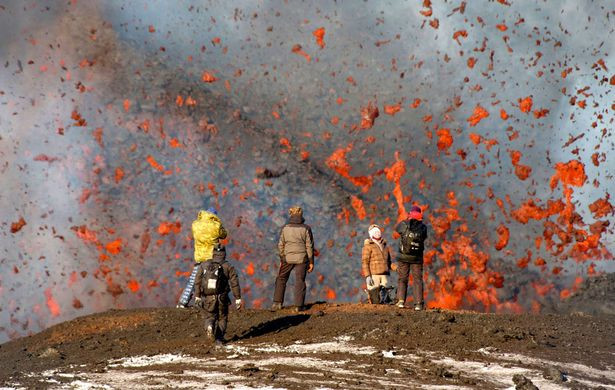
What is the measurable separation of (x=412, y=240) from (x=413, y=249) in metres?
0.19

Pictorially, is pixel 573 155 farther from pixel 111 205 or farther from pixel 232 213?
pixel 111 205

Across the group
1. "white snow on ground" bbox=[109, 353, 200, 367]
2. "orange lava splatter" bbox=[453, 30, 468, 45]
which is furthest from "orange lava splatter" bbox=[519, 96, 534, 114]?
"white snow on ground" bbox=[109, 353, 200, 367]

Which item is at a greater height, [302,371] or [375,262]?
[375,262]

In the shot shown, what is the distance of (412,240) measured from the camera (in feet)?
55.0

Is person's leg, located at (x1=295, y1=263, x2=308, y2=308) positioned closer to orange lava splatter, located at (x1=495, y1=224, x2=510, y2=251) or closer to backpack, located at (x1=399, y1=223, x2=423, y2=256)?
backpack, located at (x1=399, y1=223, x2=423, y2=256)

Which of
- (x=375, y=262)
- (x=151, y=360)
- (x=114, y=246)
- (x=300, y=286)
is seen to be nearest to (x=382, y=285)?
(x=375, y=262)

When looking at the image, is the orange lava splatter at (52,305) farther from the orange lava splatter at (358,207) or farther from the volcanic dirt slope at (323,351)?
the orange lava splatter at (358,207)

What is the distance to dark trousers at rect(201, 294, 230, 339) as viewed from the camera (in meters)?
13.3

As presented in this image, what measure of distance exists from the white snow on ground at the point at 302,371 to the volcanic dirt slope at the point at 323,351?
2cm

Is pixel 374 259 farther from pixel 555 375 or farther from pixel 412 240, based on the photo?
pixel 555 375

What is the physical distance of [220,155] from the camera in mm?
27359

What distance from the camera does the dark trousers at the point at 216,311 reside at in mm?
13336

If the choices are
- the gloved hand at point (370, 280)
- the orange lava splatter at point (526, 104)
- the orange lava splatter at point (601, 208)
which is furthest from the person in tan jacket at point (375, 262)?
the orange lava splatter at point (526, 104)

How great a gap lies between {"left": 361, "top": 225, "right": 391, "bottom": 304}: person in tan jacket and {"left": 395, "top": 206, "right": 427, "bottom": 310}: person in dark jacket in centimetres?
50
